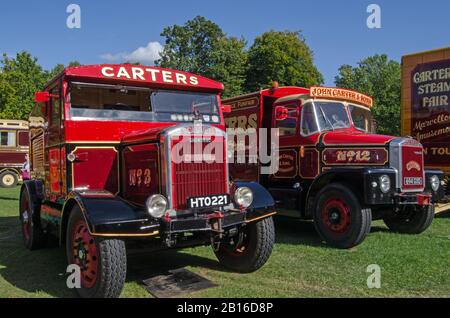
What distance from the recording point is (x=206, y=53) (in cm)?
3422

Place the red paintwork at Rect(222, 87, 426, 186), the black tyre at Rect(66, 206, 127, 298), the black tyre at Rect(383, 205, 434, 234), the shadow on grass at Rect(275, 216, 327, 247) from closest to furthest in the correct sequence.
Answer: the black tyre at Rect(66, 206, 127, 298) → the red paintwork at Rect(222, 87, 426, 186) → the shadow on grass at Rect(275, 216, 327, 247) → the black tyre at Rect(383, 205, 434, 234)

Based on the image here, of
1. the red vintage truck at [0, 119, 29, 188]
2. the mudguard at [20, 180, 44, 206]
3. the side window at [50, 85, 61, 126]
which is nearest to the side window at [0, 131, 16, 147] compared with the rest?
the red vintage truck at [0, 119, 29, 188]

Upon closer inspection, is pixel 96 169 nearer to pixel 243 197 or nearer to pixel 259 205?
pixel 243 197

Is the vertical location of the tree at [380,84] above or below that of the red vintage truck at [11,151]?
above

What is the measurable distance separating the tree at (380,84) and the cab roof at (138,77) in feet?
94.0

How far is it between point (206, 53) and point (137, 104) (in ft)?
95.5

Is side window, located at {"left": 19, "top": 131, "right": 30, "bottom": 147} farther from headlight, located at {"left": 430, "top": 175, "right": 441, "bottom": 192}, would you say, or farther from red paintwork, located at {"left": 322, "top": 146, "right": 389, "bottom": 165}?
headlight, located at {"left": 430, "top": 175, "right": 441, "bottom": 192}

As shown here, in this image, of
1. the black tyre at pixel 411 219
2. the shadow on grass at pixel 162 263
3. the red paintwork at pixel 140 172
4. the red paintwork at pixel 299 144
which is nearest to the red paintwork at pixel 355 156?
the red paintwork at pixel 299 144

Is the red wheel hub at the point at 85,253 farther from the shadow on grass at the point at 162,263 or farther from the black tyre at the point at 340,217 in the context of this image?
the black tyre at the point at 340,217

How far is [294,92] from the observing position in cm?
873

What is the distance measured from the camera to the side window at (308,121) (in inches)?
315

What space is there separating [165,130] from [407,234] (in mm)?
5249

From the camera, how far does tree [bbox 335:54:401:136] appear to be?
33.1 m

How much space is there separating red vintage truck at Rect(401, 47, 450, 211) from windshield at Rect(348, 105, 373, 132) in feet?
6.64
